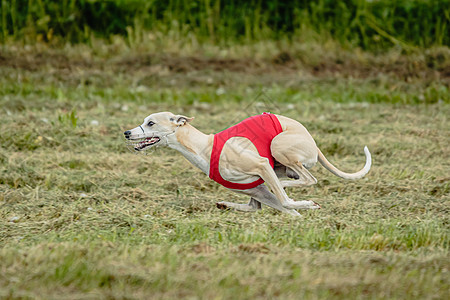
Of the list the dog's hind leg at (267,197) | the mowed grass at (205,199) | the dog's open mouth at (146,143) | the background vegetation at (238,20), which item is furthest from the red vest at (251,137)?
the background vegetation at (238,20)

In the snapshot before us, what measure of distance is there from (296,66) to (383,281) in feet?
29.3

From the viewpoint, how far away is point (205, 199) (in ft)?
17.1

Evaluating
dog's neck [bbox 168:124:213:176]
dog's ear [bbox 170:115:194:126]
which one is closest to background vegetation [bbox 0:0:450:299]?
dog's neck [bbox 168:124:213:176]

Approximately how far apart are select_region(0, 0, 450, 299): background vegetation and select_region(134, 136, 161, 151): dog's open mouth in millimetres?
609

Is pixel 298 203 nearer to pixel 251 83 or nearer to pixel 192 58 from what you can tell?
pixel 251 83

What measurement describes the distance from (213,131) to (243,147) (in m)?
3.43

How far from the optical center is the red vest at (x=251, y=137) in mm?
4184

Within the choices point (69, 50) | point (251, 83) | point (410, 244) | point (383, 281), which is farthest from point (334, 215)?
point (69, 50)

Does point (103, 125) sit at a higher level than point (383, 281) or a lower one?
lower

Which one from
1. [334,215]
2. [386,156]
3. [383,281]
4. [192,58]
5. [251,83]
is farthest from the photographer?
[192,58]

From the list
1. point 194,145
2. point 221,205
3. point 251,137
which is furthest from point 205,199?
point 251,137

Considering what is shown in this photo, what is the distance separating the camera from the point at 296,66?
11625mm

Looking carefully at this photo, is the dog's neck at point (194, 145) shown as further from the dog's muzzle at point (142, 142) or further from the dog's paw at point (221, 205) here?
the dog's paw at point (221, 205)

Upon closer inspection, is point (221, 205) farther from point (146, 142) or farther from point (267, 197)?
point (146, 142)
